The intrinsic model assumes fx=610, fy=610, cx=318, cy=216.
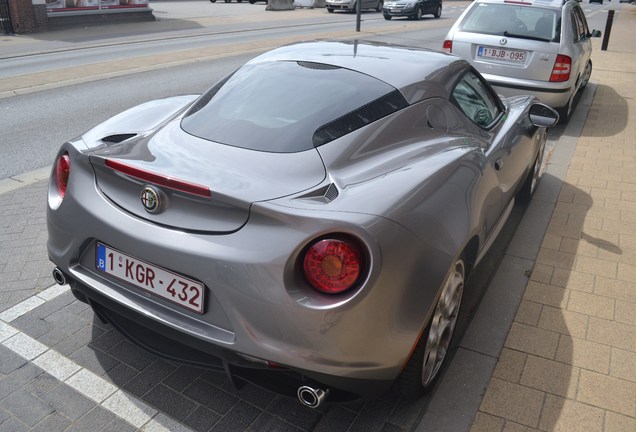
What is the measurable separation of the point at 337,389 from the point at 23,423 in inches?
54.2

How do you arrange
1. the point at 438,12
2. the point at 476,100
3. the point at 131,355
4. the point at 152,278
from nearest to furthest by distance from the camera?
the point at 152,278, the point at 131,355, the point at 476,100, the point at 438,12

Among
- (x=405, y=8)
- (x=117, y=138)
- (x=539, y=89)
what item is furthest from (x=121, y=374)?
(x=405, y=8)

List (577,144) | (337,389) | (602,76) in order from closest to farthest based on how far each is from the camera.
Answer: (337,389) → (577,144) → (602,76)

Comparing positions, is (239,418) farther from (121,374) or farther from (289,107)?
(289,107)

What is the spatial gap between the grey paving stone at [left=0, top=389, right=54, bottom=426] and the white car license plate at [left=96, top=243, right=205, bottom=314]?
681 millimetres

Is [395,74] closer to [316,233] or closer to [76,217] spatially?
[316,233]

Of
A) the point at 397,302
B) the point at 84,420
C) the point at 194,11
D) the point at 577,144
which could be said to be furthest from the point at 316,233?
the point at 194,11

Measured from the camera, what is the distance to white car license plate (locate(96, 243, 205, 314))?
2408mm

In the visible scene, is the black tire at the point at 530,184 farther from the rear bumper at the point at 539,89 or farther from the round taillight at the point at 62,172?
the round taillight at the point at 62,172

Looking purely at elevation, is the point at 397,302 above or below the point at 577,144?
above

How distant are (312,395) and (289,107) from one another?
4.75 ft

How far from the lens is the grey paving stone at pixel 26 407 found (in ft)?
8.72

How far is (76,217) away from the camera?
272cm

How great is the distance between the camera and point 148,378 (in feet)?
9.68
